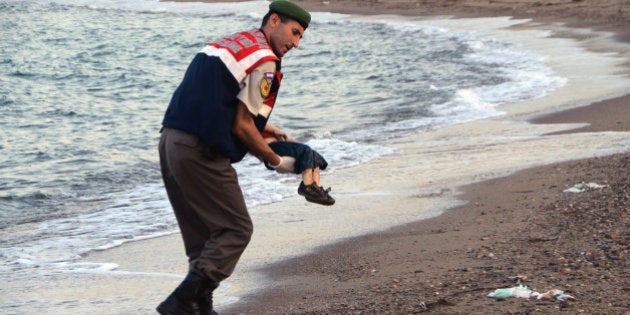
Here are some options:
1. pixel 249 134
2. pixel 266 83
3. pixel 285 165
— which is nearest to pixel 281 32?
pixel 266 83

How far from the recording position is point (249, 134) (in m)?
4.77

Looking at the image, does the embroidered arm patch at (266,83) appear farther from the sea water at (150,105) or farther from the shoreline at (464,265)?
the sea water at (150,105)

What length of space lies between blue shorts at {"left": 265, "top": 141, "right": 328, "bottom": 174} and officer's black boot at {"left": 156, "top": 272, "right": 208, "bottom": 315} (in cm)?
63

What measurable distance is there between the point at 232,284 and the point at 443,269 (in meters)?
1.37

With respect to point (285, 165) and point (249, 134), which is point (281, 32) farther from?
point (285, 165)

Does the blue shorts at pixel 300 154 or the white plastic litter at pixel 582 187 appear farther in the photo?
the white plastic litter at pixel 582 187

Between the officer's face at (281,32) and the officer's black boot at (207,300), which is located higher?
the officer's face at (281,32)

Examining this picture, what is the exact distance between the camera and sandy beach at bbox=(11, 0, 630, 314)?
561 centimetres

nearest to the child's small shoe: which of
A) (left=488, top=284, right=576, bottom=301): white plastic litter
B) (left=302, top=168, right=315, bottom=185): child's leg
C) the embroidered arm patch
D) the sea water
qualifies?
(left=302, top=168, right=315, bottom=185): child's leg

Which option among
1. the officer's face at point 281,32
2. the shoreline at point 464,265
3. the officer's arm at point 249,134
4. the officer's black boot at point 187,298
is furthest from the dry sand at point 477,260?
the officer's face at point 281,32

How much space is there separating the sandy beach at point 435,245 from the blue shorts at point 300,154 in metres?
0.89

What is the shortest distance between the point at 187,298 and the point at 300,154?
863 millimetres

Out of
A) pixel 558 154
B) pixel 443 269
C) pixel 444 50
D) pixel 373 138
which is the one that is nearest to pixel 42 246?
pixel 443 269

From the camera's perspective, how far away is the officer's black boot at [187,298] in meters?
5.00
